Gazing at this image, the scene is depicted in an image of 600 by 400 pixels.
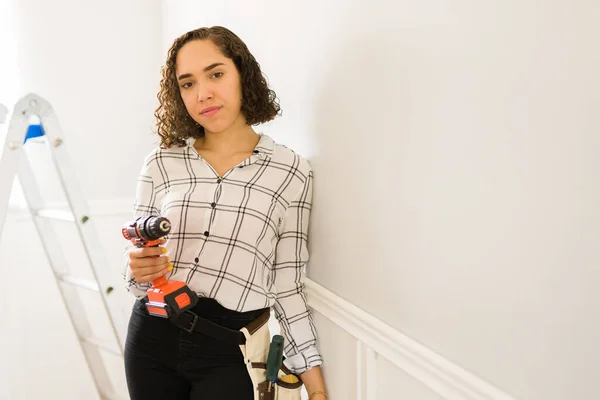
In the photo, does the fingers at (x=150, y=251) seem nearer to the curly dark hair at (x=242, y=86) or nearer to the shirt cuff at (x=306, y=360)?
the curly dark hair at (x=242, y=86)

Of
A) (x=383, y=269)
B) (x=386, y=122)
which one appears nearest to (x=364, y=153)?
(x=386, y=122)

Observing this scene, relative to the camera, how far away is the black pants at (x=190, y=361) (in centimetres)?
115

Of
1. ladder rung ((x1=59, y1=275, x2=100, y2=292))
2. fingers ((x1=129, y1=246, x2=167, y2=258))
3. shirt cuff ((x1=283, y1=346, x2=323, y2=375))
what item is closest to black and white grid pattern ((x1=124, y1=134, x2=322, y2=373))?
shirt cuff ((x1=283, y1=346, x2=323, y2=375))

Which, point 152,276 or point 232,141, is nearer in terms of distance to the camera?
point 152,276

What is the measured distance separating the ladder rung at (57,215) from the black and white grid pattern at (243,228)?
0.61 metres

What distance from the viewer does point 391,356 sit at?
935 mm

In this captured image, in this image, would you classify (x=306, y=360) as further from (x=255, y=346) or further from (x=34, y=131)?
(x=34, y=131)

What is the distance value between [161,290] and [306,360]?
366 millimetres

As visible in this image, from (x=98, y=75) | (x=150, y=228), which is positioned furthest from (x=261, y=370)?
(x=98, y=75)

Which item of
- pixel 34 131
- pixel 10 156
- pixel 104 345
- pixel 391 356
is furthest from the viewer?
pixel 104 345

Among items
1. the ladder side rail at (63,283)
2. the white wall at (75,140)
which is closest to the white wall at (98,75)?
the white wall at (75,140)

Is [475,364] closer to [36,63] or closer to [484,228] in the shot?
[484,228]

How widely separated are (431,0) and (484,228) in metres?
0.33

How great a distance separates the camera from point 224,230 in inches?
46.4
